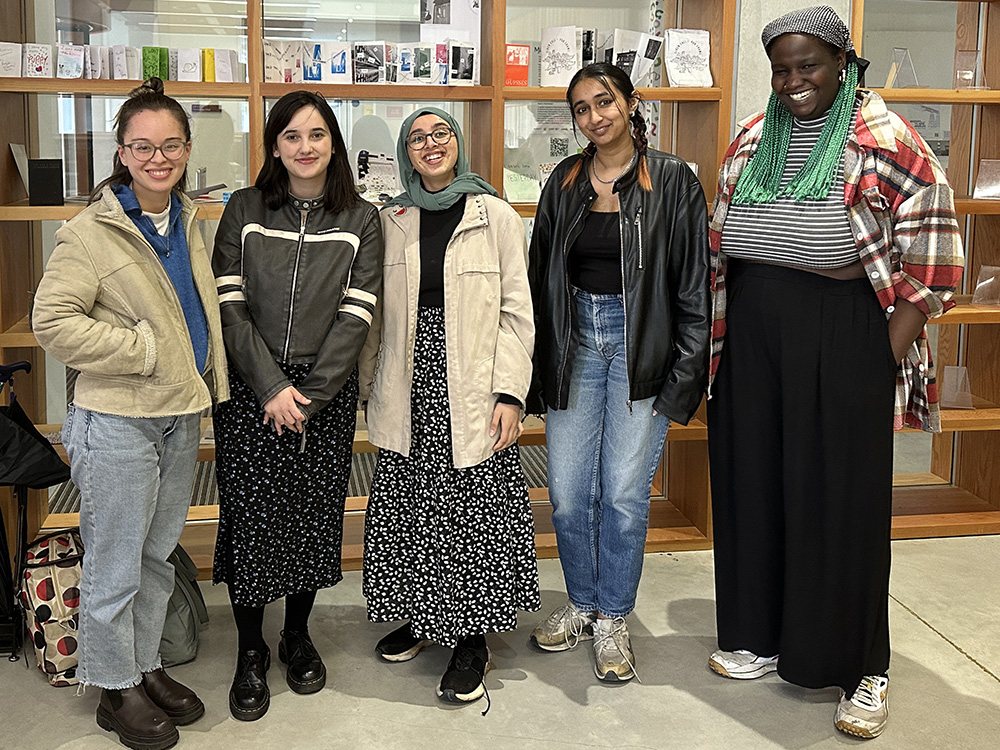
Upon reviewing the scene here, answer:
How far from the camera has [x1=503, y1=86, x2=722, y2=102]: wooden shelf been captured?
12.5 feet

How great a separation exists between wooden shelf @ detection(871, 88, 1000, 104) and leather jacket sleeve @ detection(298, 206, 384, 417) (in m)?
2.28

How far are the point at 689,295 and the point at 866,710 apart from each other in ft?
4.03

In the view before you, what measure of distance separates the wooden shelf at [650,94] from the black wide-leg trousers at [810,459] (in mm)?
1146

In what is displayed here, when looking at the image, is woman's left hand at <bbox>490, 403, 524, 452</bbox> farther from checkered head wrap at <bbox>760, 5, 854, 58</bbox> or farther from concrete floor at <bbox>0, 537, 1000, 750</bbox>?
checkered head wrap at <bbox>760, 5, 854, 58</bbox>

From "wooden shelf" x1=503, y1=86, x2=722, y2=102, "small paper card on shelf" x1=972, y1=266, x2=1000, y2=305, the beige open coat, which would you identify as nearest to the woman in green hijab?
the beige open coat

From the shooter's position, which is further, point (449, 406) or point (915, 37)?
point (915, 37)

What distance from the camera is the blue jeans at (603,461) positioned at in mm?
3037

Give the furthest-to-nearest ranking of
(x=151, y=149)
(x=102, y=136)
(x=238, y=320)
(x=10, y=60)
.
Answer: (x=102, y=136) < (x=10, y=60) < (x=238, y=320) < (x=151, y=149)

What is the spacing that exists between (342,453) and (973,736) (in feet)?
6.15

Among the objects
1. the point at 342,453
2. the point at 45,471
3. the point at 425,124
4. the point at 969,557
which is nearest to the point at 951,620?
the point at 969,557

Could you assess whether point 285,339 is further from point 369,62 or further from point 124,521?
point 369,62

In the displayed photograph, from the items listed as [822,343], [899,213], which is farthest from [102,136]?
[899,213]

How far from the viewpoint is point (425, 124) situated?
9.14 feet

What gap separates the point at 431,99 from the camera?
381 cm
